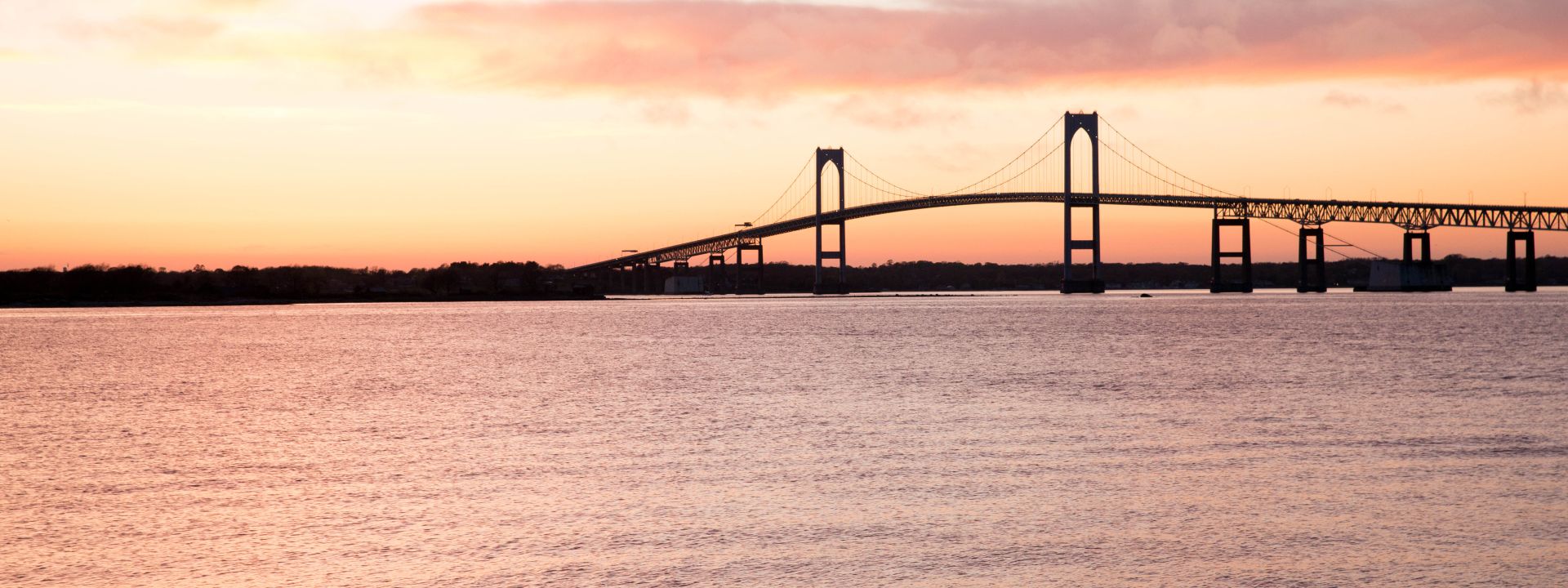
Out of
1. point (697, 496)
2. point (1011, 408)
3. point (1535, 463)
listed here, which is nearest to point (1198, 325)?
point (1011, 408)

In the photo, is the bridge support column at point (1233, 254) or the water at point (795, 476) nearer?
the water at point (795, 476)

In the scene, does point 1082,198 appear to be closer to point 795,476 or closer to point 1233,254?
point 1233,254

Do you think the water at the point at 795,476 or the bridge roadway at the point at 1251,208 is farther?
the bridge roadway at the point at 1251,208

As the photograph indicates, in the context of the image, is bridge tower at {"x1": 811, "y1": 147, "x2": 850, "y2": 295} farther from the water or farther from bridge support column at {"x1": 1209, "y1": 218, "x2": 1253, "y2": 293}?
the water

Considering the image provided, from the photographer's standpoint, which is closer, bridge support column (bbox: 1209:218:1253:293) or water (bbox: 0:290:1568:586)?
water (bbox: 0:290:1568:586)

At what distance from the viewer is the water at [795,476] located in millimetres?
8305

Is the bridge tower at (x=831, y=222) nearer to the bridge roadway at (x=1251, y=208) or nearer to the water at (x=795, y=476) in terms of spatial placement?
the bridge roadway at (x=1251, y=208)

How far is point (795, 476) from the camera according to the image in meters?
12.2

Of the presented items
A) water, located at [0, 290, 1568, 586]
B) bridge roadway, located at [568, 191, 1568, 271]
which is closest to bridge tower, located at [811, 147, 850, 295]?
bridge roadway, located at [568, 191, 1568, 271]

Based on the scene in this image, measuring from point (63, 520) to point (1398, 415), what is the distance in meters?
15.1

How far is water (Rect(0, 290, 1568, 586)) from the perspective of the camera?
8.30 meters

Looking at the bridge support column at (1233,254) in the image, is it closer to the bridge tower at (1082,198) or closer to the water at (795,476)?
the bridge tower at (1082,198)

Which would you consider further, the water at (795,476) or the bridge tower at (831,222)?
the bridge tower at (831,222)

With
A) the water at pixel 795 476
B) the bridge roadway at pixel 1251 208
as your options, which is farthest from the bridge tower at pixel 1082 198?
the water at pixel 795 476
